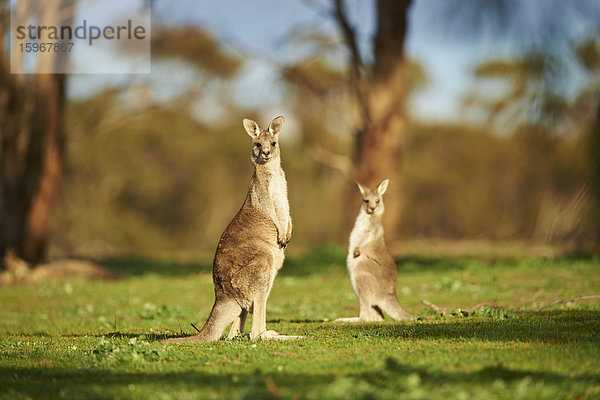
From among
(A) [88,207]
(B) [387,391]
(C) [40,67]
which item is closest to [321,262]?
(C) [40,67]

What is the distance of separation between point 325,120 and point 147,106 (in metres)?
5.07

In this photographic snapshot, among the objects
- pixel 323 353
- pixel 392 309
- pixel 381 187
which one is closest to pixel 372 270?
pixel 392 309

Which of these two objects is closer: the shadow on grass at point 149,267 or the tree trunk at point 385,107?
the shadow on grass at point 149,267

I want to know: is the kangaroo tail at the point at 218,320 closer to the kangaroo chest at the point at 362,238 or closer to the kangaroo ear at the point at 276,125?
the kangaroo ear at the point at 276,125

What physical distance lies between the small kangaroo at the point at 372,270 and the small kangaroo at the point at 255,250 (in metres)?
1.37

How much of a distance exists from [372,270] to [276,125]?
2036mm

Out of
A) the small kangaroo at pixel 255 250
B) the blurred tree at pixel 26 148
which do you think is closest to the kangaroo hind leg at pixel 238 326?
the small kangaroo at pixel 255 250

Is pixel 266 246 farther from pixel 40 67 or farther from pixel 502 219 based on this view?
pixel 502 219

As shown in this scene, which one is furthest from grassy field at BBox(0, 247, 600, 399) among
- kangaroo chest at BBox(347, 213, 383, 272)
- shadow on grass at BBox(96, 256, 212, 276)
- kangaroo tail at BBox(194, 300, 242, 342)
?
shadow on grass at BBox(96, 256, 212, 276)

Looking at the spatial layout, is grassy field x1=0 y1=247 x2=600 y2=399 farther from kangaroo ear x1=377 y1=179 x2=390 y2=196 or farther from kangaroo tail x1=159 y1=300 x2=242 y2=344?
kangaroo ear x1=377 y1=179 x2=390 y2=196

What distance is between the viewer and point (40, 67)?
53.0ft

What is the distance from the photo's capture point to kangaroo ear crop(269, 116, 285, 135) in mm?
6852

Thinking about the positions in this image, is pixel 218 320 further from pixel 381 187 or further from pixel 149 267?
pixel 149 267

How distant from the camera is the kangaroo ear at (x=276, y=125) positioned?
270 inches
